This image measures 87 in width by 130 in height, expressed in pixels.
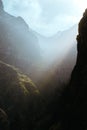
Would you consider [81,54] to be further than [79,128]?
Yes

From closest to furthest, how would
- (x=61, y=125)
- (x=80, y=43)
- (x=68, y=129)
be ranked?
1. (x=68, y=129)
2. (x=61, y=125)
3. (x=80, y=43)

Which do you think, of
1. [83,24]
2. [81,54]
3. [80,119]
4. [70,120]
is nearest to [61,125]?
[70,120]

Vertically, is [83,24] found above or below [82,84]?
above

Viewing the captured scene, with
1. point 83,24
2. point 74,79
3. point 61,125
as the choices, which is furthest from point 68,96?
point 83,24

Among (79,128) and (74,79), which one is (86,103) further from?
(74,79)

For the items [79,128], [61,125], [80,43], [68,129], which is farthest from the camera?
[80,43]

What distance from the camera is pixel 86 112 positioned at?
379 feet

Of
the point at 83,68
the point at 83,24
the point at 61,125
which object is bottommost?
the point at 61,125

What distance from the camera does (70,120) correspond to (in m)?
127

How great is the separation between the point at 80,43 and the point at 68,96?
84.6 feet

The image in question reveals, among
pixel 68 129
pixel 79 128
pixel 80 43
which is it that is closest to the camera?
pixel 79 128

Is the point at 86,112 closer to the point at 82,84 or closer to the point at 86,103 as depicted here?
Answer: the point at 86,103

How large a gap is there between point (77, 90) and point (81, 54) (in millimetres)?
16239

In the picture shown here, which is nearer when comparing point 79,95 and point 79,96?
point 79,96
